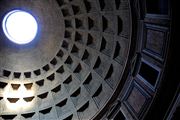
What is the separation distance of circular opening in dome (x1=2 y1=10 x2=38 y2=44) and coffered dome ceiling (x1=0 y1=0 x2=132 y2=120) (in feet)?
2.28

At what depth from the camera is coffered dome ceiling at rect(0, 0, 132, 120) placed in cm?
1961

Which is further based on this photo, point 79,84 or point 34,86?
point 34,86

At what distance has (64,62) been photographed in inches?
892

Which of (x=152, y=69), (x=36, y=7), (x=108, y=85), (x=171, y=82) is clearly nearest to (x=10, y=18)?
(x=36, y=7)

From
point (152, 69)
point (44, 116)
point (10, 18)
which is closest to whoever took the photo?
point (152, 69)

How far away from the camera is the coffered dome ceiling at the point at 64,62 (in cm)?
1961

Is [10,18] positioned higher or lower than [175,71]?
higher

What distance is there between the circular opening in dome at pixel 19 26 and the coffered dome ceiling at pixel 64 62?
69 centimetres

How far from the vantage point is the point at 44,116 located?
22.2 meters

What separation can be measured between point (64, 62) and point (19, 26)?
299 inches

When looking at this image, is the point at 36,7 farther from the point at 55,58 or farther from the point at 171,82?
the point at 171,82

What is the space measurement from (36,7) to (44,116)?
8.25m

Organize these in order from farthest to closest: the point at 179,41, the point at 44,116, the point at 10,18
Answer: the point at 10,18 < the point at 44,116 < the point at 179,41

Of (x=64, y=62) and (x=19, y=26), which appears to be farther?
(x=19, y=26)
